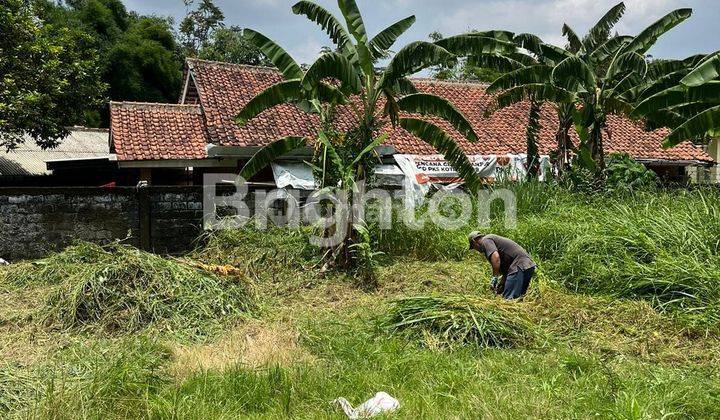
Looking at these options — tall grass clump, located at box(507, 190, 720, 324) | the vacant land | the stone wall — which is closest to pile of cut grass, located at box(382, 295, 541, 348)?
the vacant land

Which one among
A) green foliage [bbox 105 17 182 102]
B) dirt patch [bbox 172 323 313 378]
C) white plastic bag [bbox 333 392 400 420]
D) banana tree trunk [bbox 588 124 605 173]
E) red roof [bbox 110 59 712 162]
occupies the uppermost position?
green foliage [bbox 105 17 182 102]

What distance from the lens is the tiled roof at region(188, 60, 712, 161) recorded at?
1382 centimetres

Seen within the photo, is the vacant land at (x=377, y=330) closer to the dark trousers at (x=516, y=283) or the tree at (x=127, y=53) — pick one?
the dark trousers at (x=516, y=283)

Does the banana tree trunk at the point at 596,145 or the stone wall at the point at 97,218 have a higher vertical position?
the banana tree trunk at the point at 596,145

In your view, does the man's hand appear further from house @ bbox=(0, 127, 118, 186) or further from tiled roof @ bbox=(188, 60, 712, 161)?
house @ bbox=(0, 127, 118, 186)

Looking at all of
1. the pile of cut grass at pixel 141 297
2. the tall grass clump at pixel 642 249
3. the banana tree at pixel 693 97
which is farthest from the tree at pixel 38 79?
the banana tree at pixel 693 97

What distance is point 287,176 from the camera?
12.9 metres

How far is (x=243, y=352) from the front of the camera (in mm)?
4590

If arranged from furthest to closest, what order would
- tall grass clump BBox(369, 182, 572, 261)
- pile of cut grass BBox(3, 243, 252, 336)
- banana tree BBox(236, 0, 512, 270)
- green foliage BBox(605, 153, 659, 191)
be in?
green foliage BBox(605, 153, 659, 191), tall grass clump BBox(369, 182, 572, 261), banana tree BBox(236, 0, 512, 270), pile of cut grass BBox(3, 243, 252, 336)

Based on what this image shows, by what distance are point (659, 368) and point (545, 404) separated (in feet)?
4.76

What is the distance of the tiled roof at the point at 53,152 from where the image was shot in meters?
20.0

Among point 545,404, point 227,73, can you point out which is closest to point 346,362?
point 545,404

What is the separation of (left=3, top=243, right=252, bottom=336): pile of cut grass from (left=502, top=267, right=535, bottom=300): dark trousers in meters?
3.08

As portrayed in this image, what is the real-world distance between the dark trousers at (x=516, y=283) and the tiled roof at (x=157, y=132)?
9.38 meters
